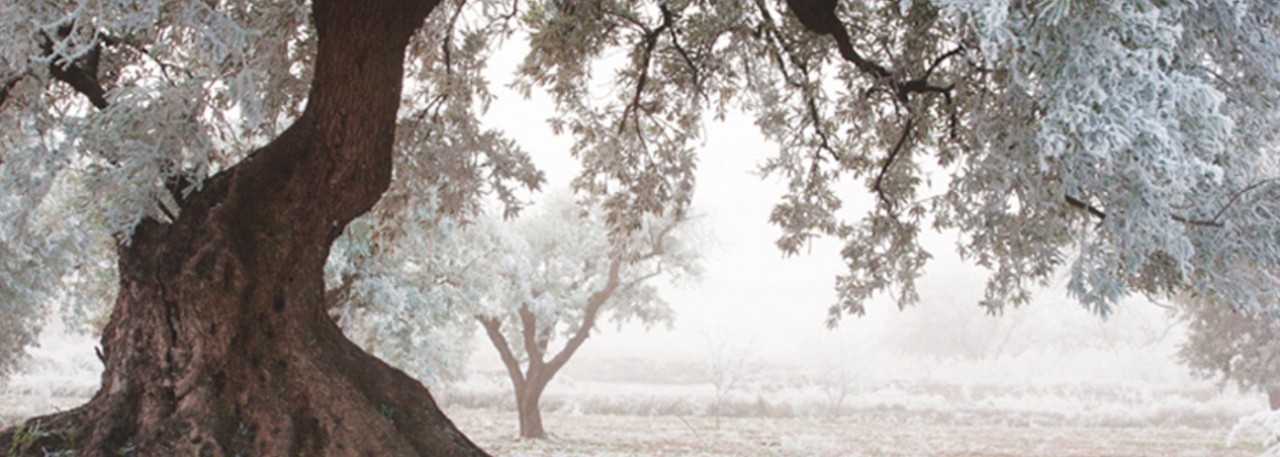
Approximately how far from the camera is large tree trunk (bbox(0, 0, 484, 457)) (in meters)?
4.45

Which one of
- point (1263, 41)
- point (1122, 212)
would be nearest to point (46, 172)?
point (1122, 212)

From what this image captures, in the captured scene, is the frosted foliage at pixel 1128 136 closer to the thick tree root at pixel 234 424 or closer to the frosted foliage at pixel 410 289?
the thick tree root at pixel 234 424

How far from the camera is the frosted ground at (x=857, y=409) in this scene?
18516 mm

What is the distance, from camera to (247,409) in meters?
4.48

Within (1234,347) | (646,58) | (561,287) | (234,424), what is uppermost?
(646,58)

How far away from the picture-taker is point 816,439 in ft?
66.1

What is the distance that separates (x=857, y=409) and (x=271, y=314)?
27661 mm

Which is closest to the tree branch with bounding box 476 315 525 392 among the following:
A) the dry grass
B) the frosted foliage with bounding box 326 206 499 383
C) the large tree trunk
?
the dry grass

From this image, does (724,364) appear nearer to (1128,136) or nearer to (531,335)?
(531,335)

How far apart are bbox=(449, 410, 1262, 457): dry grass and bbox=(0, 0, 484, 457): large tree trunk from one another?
32.8ft

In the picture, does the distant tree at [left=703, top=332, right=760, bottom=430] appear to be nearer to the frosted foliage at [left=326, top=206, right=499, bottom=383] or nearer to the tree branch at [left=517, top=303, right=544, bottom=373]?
the tree branch at [left=517, top=303, right=544, bottom=373]

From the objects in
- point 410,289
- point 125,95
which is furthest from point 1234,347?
point 125,95

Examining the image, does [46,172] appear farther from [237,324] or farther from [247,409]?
[247,409]

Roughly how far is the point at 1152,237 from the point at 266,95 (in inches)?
231
